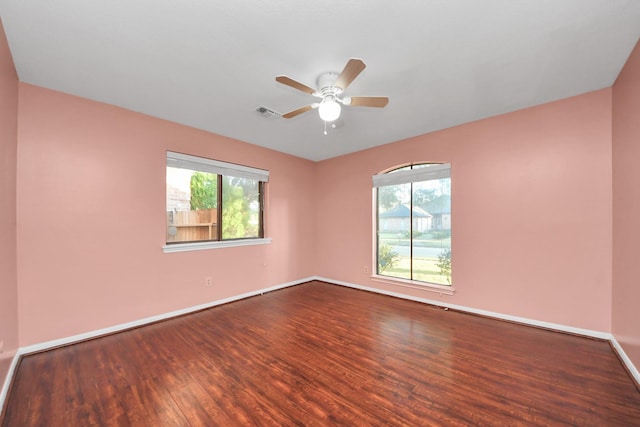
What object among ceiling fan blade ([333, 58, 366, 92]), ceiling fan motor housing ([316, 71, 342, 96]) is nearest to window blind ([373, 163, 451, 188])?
ceiling fan motor housing ([316, 71, 342, 96])

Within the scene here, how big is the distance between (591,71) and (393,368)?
127 inches

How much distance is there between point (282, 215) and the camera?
4.76 meters

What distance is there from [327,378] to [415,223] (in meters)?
2.79

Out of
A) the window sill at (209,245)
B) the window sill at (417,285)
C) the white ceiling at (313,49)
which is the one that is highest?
the white ceiling at (313,49)

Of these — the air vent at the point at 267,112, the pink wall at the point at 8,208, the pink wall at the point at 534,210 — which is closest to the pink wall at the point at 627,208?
the pink wall at the point at 534,210

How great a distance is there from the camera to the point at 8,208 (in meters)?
2.06

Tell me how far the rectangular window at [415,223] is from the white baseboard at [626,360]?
1.59 m

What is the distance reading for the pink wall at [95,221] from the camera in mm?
2371

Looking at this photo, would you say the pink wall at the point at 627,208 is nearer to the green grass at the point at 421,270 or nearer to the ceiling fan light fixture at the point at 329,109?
the green grass at the point at 421,270

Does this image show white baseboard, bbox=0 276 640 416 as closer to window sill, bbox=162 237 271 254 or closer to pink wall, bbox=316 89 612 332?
pink wall, bbox=316 89 612 332

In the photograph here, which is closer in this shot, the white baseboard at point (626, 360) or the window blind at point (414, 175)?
the white baseboard at point (626, 360)

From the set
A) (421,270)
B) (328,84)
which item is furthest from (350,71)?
(421,270)

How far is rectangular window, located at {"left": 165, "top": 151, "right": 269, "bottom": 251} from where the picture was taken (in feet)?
11.2

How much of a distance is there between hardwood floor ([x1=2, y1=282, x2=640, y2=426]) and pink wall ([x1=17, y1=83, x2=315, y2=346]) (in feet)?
1.25
